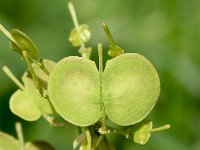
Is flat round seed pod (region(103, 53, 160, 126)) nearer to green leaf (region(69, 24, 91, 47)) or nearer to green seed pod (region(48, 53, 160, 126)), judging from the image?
green seed pod (region(48, 53, 160, 126))

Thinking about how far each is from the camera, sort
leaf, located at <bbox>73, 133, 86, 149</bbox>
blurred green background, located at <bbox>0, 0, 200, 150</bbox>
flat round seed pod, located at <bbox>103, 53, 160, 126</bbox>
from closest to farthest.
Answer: flat round seed pod, located at <bbox>103, 53, 160, 126</bbox>, leaf, located at <bbox>73, 133, 86, 149</bbox>, blurred green background, located at <bbox>0, 0, 200, 150</bbox>

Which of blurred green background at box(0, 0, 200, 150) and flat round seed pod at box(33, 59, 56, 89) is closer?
flat round seed pod at box(33, 59, 56, 89)

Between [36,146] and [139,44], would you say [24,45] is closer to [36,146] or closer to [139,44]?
[36,146]

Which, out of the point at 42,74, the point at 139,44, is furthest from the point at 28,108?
the point at 139,44

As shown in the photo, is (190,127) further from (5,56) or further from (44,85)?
(44,85)

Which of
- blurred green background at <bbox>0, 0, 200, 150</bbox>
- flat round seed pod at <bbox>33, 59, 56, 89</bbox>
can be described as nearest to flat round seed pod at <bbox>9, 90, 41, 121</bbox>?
flat round seed pod at <bbox>33, 59, 56, 89</bbox>

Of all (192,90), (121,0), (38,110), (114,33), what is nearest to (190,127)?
(192,90)
